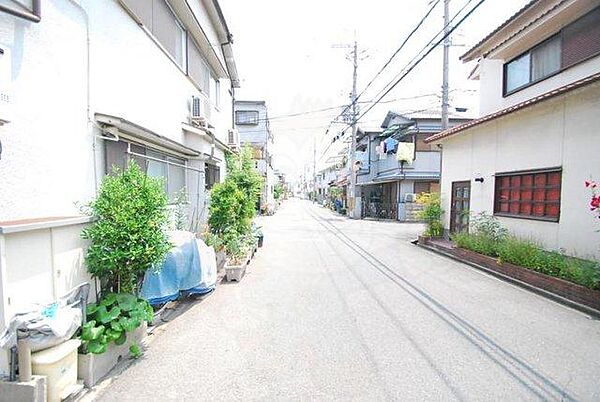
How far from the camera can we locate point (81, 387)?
9.67 ft

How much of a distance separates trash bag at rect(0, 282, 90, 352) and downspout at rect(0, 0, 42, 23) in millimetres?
2688

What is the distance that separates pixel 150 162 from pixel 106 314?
11.9ft

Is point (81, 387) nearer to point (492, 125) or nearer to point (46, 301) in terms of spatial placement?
point (46, 301)

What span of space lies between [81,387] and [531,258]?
8.18 metres

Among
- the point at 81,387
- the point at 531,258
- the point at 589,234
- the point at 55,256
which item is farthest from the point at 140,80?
the point at 589,234

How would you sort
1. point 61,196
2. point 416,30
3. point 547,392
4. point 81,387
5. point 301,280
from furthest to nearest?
1. point 416,30
2. point 301,280
3. point 61,196
4. point 547,392
5. point 81,387

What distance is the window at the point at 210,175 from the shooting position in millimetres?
10430

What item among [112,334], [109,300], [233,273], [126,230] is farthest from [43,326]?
[233,273]

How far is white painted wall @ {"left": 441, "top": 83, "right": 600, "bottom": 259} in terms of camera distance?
6441mm

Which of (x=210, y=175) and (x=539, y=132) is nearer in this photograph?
(x=539, y=132)

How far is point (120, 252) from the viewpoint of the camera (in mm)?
3451

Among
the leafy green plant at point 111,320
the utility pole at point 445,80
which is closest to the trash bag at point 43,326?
the leafy green plant at point 111,320

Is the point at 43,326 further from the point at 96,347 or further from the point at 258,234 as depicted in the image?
the point at 258,234

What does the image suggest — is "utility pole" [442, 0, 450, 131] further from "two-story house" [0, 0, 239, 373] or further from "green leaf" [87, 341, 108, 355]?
"green leaf" [87, 341, 108, 355]
